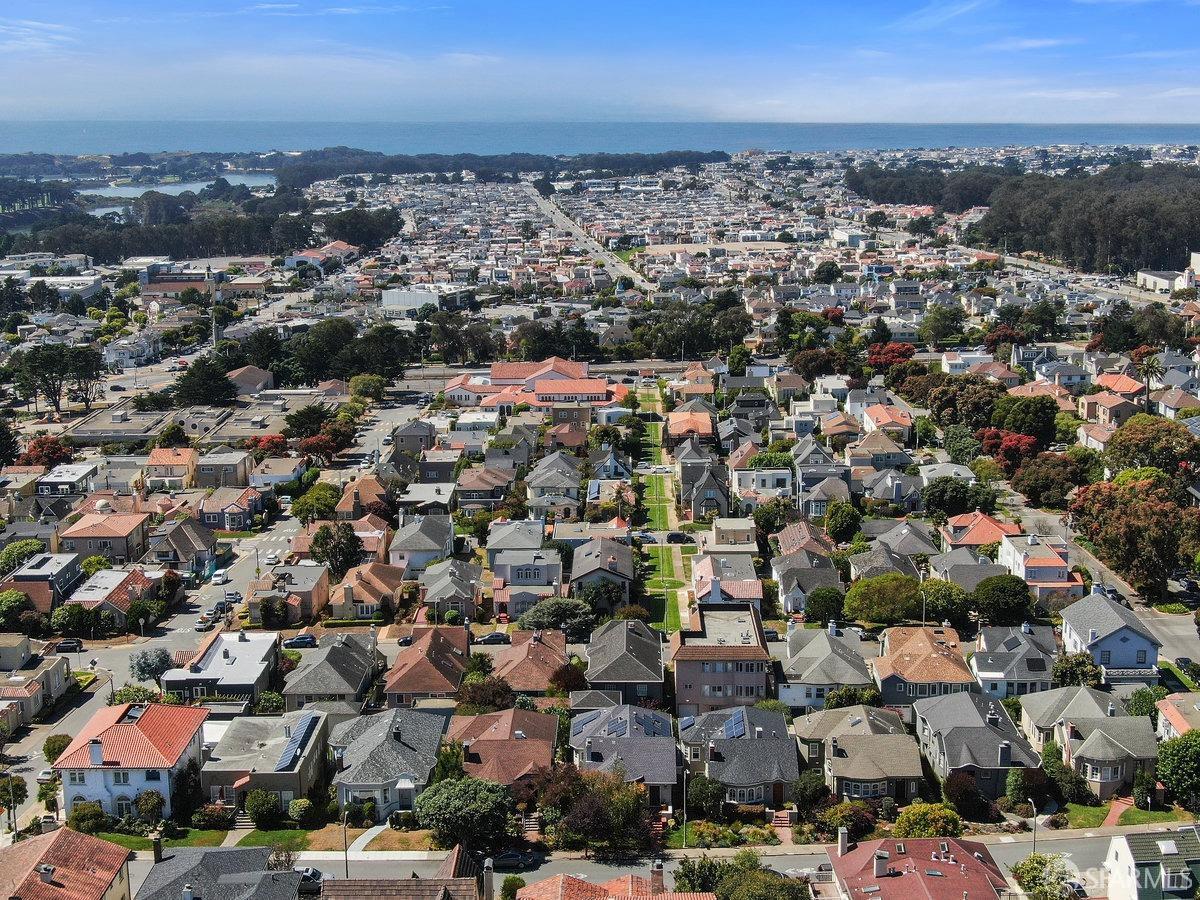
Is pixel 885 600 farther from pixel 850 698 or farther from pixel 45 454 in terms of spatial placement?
pixel 45 454

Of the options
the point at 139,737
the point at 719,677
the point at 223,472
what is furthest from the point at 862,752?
the point at 223,472

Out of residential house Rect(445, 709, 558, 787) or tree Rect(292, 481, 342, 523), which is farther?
tree Rect(292, 481, 342, 523)

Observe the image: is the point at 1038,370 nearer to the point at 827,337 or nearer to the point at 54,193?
the point at 827,337

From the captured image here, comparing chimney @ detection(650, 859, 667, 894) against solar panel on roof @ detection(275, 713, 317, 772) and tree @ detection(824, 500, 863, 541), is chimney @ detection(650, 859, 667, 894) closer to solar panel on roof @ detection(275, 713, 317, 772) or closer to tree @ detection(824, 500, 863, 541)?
solar panel on roof @ detection(275, 713, 317, 772)

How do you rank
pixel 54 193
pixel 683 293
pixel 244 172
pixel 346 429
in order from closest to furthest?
pixel 346 429, pixel 683 293, pixel 54 193, pixel 244 172

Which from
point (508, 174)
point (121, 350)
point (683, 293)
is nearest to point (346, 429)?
point (121, 350)

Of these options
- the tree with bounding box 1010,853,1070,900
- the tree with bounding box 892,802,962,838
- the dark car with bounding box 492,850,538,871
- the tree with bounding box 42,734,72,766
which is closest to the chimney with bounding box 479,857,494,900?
the dark car with bounding box 492,850,538,871
